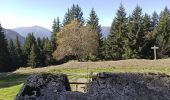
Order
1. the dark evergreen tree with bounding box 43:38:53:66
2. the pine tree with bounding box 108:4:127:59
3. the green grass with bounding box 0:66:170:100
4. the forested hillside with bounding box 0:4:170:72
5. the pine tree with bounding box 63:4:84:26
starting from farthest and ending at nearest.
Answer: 1. the pine tree with bounding box 63:4:84:26
2. the dark evergreen tree with bounding box 43:38:53:66
3. the pine tree with bounding box 108:4:127:59
4. the forested hillside with bounding box 0:4:170:72
5. the green grass with bounding box 0:66:170:100

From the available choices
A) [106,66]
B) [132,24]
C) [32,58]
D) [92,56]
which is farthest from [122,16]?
[106,66]

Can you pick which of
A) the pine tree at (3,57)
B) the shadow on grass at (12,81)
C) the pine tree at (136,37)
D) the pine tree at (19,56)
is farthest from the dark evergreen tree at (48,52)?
the shadow on grass at (12,81)

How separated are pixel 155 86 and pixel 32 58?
7970cm

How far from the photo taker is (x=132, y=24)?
72438mm

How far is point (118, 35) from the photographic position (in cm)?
7588

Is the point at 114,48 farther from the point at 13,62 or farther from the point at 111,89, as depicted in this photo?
the point at 111,89

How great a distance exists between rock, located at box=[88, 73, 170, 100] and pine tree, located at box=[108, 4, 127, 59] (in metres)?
67.5

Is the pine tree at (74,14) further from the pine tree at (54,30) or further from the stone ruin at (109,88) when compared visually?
the stone ruin at (109,88)

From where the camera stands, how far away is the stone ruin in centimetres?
374

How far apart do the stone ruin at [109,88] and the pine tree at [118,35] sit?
67476mm

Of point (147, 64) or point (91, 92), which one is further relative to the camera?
Result: point (147, 64)

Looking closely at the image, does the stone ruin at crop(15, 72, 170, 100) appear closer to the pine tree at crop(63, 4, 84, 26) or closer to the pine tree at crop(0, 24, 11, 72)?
the pine tree at crop(0, 24, 11, 72)

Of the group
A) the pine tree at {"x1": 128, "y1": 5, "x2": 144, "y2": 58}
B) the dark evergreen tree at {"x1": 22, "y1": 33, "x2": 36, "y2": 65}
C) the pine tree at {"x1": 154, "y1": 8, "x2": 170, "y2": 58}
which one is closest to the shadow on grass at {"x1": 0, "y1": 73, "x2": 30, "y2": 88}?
the pine tree at {"x1": 128, "y1": 5, "x2": 144, "y2": 58}

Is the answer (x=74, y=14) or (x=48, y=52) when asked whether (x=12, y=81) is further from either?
(x=74, y=14)
